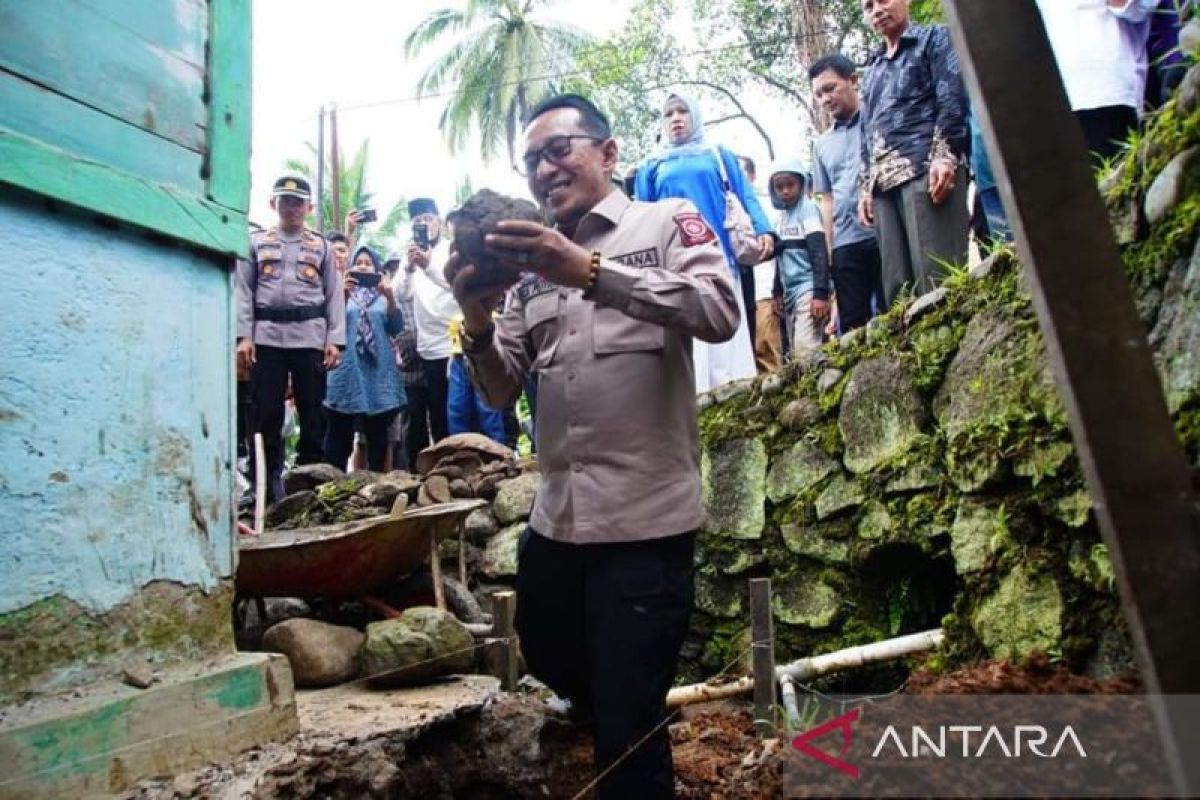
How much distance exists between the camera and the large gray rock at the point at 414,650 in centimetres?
319

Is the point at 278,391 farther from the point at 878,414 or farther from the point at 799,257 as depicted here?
the point at 878,414

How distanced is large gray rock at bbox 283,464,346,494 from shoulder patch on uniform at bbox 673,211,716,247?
4.10 meters

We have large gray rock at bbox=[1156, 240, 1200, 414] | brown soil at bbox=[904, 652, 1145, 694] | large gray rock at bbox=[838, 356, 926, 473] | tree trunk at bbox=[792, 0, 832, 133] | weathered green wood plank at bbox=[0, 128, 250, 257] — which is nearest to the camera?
brown soil at bbox=[904, 652, 1145, 694]

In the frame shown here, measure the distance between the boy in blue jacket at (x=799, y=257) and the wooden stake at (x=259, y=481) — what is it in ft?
11.3

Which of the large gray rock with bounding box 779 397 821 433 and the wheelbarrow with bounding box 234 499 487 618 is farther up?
the large gray rock with bounding box 779 397 821 433

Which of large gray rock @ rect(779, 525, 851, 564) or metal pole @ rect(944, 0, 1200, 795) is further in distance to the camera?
large gray rock @ rect(779, 525, 851, 564)

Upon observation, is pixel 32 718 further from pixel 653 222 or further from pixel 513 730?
pixel 653 222

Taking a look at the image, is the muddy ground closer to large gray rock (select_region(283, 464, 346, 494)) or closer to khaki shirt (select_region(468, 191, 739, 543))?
khaki shirt (select_region(468, 191, 739, 543))

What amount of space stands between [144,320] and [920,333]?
2950 mm

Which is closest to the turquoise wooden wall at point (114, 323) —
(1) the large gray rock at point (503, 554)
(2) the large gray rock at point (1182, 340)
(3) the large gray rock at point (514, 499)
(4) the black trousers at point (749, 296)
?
(2) the large gray rock at point (1182, 340)

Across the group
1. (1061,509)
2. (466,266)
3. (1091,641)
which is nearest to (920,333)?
(1061,509)

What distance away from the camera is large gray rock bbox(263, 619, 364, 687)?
3217 mm

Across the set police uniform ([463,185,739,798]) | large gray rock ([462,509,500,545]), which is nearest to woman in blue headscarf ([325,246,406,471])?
large gray rock ([462,509,500,545])

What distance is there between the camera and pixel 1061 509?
2.50 metres
